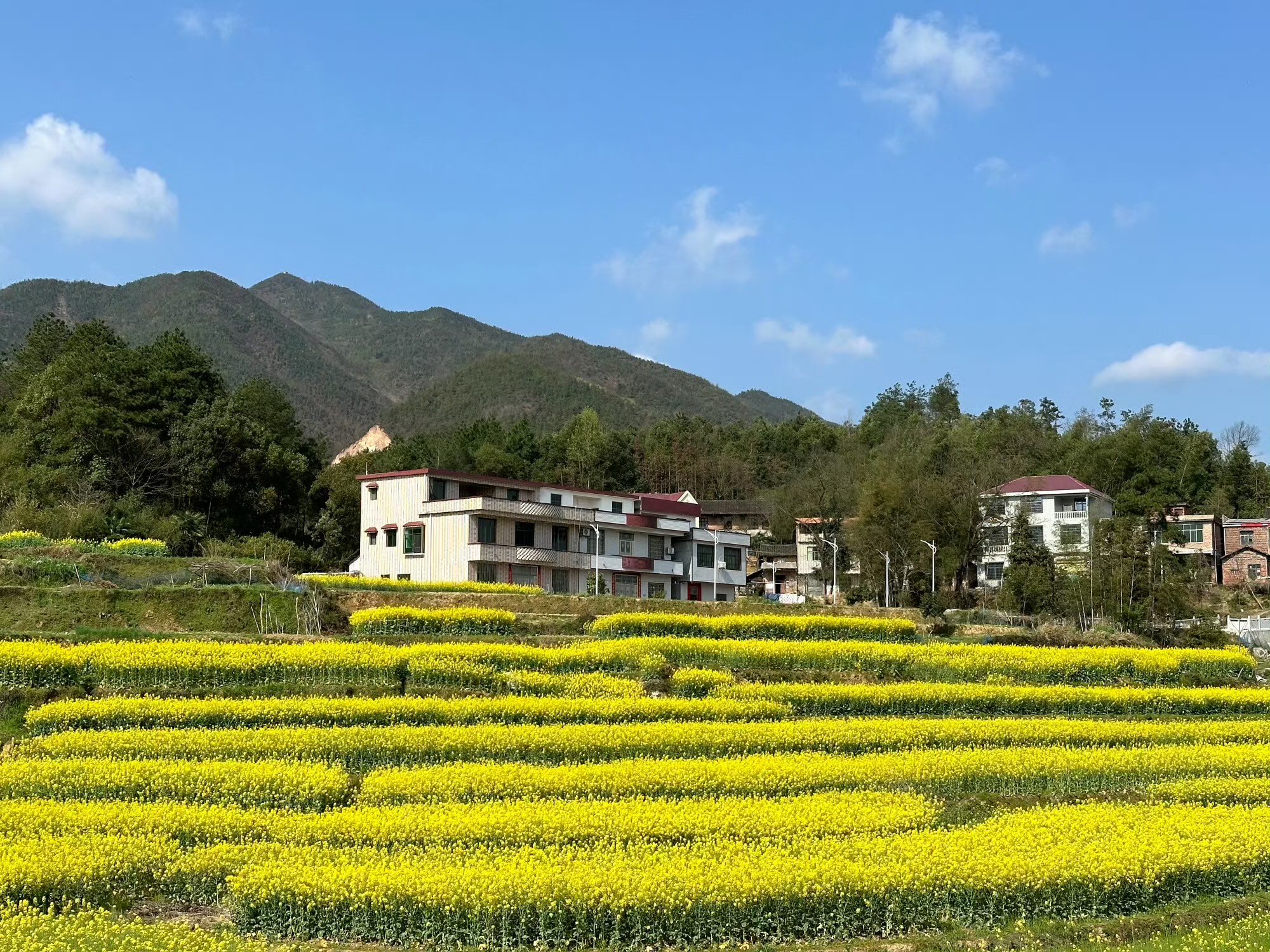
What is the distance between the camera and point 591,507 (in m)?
55.2

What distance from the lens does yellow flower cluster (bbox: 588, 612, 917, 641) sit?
30922 mm

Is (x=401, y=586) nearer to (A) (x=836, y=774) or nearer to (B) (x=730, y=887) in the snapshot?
(A) (x=836, y=774)

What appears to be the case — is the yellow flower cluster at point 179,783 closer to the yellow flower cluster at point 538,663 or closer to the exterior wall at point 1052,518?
the yellow flower cluster at point 538,663

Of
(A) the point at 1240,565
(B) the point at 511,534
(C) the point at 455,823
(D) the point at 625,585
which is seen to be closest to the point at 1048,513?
(A) the point at 1240,565

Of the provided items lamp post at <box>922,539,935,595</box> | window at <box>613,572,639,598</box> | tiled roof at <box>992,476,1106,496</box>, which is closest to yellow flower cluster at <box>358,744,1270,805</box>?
window at <box>613,572,639,598</box>

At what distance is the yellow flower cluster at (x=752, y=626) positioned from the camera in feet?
101

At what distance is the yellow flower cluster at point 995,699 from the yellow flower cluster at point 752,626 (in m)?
4.74

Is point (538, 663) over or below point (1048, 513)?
below

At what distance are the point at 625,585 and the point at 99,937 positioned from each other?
43492 mm

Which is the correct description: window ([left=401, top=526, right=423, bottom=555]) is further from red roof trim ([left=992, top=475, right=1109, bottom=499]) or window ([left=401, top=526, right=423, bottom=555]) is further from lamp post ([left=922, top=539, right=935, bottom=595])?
red roof trim ([left=992, top=475, right=1109, bottom=499])

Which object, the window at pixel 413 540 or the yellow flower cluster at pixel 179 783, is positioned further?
the window at pixel 413 540

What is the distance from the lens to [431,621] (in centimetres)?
3031

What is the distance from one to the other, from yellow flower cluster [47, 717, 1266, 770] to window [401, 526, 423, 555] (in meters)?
26.9

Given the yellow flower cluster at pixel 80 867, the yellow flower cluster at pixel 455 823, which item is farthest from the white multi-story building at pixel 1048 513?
the yellow flower cluster at pixel 80 867
